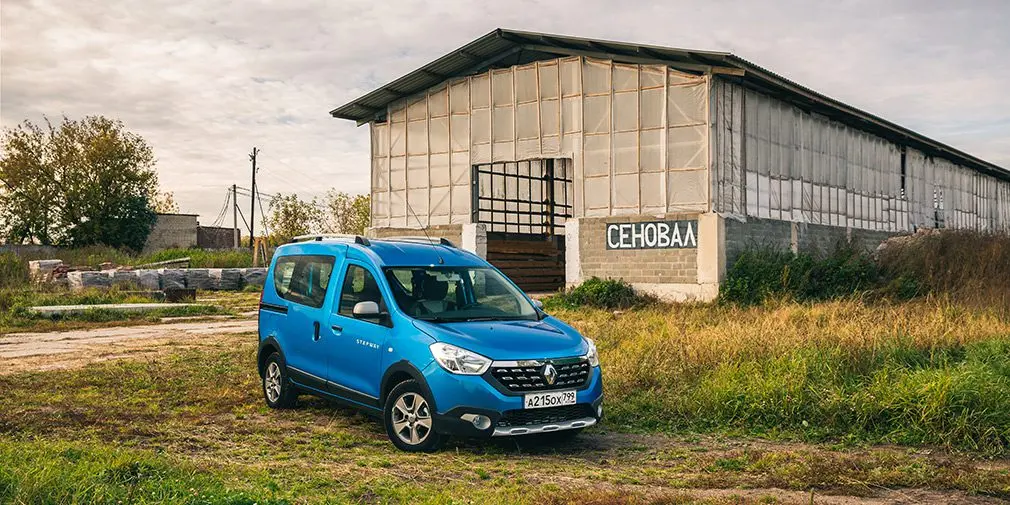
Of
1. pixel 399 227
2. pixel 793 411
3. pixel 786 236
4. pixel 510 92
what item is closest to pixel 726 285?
pixel 786 236

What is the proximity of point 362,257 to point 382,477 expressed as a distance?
282cm

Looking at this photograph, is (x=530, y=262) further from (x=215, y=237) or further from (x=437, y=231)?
(x=215, y=237)

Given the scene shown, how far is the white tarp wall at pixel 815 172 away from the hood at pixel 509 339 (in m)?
15.5

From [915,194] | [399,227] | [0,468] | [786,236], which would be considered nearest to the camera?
[0,468]

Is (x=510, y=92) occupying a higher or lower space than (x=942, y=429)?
higher

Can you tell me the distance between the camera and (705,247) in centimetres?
2238

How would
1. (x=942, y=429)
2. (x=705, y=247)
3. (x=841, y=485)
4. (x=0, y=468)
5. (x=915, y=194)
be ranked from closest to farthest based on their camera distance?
(x=0, y=468), (x=841, y=485), (x=942, y=429), (x=705, y=247), (x=915, y=194)

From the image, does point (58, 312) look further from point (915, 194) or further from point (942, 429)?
point (915, 194)

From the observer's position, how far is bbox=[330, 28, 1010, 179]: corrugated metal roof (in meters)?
22.5

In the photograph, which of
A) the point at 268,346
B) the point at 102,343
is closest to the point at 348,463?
the point at 268,346

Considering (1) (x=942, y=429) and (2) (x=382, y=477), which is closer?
(2) (x=382, y=477)

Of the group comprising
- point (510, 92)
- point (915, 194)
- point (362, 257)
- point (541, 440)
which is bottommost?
point (541, 440)

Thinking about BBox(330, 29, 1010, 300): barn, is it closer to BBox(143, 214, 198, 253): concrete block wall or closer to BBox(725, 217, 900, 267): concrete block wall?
BBox(725, 217, 900, 267): concrete block wall

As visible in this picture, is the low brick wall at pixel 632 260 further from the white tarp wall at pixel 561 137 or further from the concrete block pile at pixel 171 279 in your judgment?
the concrete block pile at pixel 171 279
